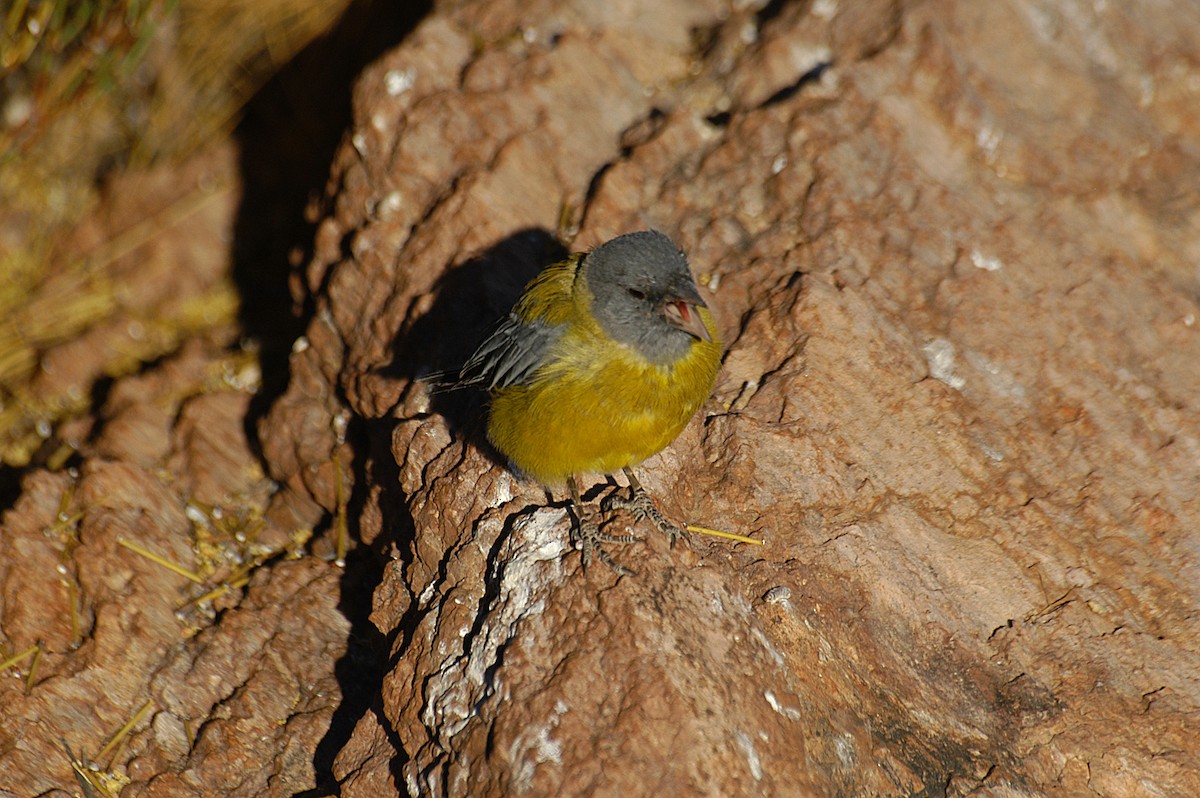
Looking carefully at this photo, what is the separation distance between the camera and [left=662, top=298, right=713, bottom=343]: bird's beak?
4.04m

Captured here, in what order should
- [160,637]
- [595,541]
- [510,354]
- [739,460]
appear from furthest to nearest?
[160,637]
[739,460]
[510,354]
[595,541]

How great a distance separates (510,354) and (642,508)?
91 centimetres

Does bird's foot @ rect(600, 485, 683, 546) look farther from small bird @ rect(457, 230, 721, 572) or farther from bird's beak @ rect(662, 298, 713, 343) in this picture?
bird's beak @ rect(662, 298, 713, 343)

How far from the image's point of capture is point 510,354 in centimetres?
431

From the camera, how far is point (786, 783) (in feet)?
11.3

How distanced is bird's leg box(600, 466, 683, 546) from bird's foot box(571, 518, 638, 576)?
166 mm

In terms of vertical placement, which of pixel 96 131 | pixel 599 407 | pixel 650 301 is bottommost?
pixel 599 407

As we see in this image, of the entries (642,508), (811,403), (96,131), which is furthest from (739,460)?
(96,131)

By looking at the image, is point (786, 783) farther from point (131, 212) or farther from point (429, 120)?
point (131, 212)

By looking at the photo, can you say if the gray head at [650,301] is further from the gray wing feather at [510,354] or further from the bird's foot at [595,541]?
the bird's foot at [595,541]

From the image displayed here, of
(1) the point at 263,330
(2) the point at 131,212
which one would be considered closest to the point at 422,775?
(1) the point at 263,330

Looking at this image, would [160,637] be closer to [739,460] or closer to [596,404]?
[596,404]

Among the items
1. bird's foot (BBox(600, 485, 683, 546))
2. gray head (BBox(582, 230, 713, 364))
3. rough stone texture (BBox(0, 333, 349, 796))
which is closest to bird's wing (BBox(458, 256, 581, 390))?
gray head (BBox(582, 230, 713, 364))

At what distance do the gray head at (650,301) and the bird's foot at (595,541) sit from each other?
750 millimetres
